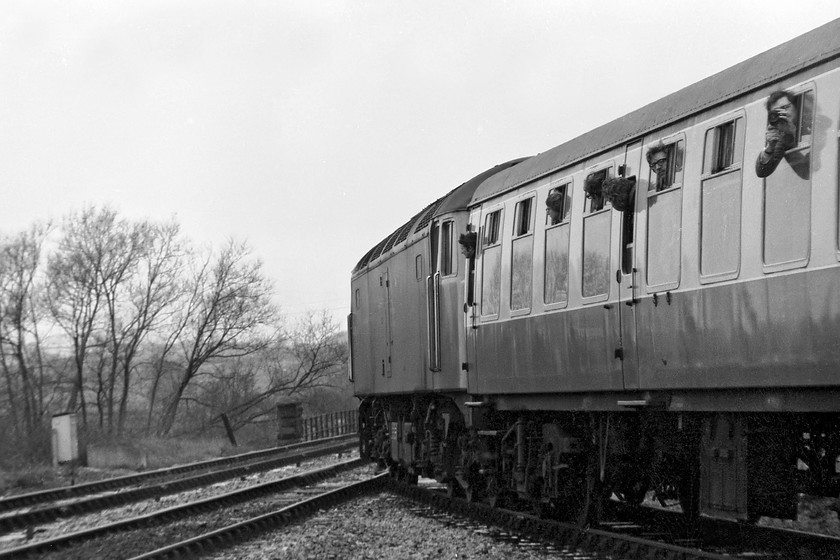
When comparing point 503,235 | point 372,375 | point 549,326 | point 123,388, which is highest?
point 503,235

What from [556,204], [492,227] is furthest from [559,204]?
[492,227]

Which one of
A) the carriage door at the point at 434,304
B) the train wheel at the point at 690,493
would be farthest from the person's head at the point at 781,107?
the carriage door at the point at 434,304

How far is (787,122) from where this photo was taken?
6.44m

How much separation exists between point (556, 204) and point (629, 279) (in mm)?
1742

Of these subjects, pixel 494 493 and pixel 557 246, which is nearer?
pixel 557 246

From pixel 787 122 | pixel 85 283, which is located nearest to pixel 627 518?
pixel 787 122

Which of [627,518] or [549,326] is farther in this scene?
[627,518]

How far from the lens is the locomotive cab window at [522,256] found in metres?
10.4

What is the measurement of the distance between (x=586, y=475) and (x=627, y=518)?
1.31 metres

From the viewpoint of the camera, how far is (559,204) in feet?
32.2

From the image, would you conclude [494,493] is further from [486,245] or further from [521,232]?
[521,232]

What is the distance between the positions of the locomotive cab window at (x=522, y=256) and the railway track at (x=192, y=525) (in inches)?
171

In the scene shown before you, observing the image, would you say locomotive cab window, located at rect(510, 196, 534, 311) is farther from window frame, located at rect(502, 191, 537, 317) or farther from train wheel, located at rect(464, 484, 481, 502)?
train wheel, located at rect(464, 484, 481, 502)

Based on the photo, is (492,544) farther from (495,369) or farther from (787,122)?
(787,122)
